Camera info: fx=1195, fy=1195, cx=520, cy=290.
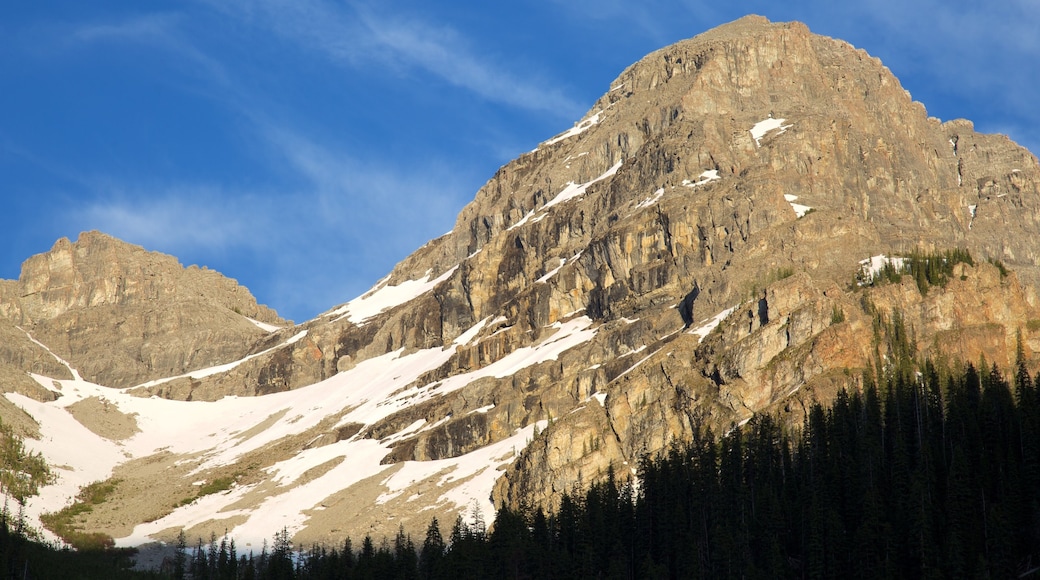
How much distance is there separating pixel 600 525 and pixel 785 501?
70.1ft

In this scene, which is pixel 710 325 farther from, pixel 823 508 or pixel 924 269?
pixel 823 508

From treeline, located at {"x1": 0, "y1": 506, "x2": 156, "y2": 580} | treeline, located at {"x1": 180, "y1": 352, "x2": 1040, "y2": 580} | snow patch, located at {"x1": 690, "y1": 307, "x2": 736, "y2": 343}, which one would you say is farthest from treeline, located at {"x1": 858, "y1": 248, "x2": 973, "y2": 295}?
treeline, located at {"x1": 0, "y1": 506, "x2": 156, "y2": 580}

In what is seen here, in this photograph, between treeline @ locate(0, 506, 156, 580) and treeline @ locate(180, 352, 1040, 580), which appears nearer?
treeline @ locate(180, 352, 1040, 580)

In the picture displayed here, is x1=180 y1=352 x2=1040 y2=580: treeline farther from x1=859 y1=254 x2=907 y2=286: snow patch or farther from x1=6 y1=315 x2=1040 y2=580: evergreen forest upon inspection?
x1=859 y1=254 x2=907 y2=286: snow patch

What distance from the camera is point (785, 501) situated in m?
116

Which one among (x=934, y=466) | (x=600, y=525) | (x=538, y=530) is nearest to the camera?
(x=934, y=466)

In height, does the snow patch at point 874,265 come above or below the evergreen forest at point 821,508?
above

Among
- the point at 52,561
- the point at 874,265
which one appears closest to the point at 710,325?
the point at 874,265

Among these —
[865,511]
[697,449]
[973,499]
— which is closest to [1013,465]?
[973,499]

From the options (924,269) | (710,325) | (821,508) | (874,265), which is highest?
(874,265)

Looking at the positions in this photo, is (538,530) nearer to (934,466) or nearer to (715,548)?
(715,548)

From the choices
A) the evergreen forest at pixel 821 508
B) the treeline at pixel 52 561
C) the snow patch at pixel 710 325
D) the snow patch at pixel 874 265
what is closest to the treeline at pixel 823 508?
the evergreen forest at pixel 821 508

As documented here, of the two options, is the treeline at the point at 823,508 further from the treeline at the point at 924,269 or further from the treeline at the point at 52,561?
the treeline at the point at 52,561

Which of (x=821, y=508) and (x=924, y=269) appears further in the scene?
(x=924, y=269)
